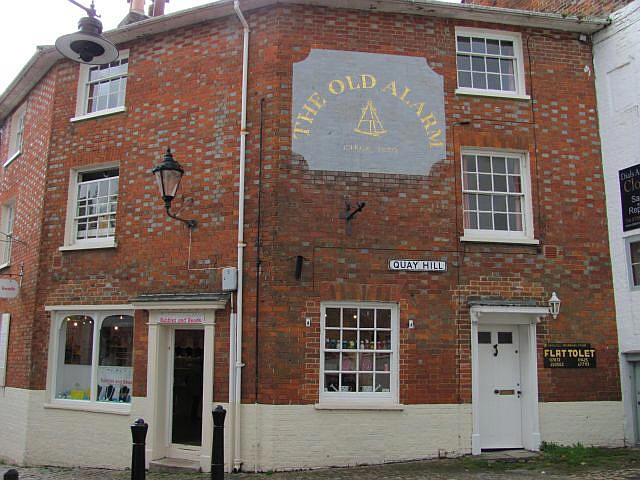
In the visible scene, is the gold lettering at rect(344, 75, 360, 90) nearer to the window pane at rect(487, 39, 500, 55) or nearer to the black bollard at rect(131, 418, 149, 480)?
the window pane at rect(487, 39, 500, 55)

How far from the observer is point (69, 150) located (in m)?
12.4

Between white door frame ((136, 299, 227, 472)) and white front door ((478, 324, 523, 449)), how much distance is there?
180 inches

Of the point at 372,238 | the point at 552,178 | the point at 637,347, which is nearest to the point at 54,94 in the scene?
the point at 372,238

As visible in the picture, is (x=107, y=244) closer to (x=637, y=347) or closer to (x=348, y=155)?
(x=348, y=155)

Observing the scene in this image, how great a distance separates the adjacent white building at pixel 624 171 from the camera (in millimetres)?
10812

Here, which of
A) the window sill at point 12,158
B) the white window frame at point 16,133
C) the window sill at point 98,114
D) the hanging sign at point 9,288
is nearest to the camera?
the window sill at point 98,114

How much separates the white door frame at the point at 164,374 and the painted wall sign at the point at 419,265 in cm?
290

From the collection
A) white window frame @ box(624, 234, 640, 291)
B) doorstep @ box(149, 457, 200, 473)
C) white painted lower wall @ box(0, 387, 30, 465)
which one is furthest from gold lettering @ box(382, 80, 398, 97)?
white painted lower wall @ box(0, 387, 30, 465)

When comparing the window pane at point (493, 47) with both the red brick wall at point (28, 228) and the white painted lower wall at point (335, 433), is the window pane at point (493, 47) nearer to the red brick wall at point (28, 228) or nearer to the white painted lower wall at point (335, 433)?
the white painted lower wall at point (335, 433)

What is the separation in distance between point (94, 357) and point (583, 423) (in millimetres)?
8841

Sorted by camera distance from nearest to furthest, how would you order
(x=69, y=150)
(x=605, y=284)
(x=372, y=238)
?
1. (x=372, y=238)
2. (x=605, y=284)
3. (x=69, y=150)

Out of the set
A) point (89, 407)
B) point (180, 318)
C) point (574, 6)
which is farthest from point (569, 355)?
point (89, 407)

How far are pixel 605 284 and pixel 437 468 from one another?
181 inches

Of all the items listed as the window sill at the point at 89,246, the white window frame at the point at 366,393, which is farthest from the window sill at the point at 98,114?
the white window frame at the point at 366,393
